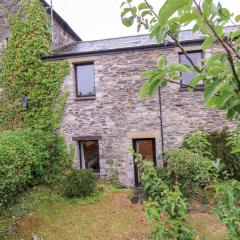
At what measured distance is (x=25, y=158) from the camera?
1113 cm

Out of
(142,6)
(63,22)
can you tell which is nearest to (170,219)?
(142,6)

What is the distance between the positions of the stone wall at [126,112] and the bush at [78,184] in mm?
1611

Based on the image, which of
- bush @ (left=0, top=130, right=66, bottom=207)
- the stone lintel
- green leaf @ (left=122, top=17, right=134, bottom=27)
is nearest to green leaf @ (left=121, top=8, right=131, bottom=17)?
green leaf @ (left=122, top=17, right=134, bottom=27)

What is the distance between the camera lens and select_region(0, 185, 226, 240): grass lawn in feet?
30.1

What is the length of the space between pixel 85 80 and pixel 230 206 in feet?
40.7

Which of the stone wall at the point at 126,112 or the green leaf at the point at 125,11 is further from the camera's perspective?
the stone wall at the point at 126,112

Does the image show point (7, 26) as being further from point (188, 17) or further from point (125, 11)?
point (188, 17)

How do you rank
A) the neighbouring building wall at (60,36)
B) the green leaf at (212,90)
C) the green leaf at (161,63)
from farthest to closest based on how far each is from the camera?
1. the neighbouring building wall at (60,36)
2. the green leaf at (161,63)
3. the green leaf at (212,90)

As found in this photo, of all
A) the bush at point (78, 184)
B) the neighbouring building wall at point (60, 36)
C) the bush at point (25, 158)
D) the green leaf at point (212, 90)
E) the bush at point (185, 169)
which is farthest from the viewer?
the neighbouring building wall at point (60, 36)

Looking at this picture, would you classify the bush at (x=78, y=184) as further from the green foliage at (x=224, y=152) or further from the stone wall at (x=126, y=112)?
the green foliage at (x=224, y=152)

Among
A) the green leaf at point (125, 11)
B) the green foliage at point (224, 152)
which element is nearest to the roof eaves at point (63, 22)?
the green foliage at point (224, 152)

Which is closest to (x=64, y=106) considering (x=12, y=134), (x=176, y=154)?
(x=12, y=134)

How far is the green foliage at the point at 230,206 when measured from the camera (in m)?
1.70

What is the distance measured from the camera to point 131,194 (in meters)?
12.5
